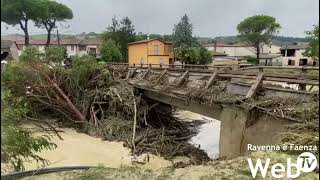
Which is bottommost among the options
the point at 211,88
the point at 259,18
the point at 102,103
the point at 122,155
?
the point at 122,155

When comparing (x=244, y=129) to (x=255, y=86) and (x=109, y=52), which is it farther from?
(x=109, y=52)

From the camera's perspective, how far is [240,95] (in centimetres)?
1081

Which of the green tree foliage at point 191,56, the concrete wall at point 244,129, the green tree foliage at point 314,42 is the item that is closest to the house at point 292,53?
the green tree foliage at point 191,56

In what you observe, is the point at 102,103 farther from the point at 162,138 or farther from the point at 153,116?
the point at 162,138

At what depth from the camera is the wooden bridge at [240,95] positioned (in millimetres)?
9211

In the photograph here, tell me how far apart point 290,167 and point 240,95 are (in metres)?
4.38

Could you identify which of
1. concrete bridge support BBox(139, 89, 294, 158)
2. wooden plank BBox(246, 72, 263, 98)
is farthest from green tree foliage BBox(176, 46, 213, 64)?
wooden plank BBox(246, 72, 263, 98)

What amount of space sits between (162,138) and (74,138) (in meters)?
3.65

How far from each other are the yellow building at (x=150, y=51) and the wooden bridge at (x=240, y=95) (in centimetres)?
2824

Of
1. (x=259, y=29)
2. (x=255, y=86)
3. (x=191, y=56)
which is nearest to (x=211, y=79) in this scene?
(x=255, y=86)

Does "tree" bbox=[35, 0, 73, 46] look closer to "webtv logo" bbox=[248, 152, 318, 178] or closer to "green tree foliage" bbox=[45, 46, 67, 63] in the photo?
"green tree foliage" bbox=[45, 46, 67, 63]

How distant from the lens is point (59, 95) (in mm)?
17875

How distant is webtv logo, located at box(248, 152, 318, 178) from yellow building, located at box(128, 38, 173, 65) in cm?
3661

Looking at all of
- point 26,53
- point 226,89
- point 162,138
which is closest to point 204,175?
point 226,89
